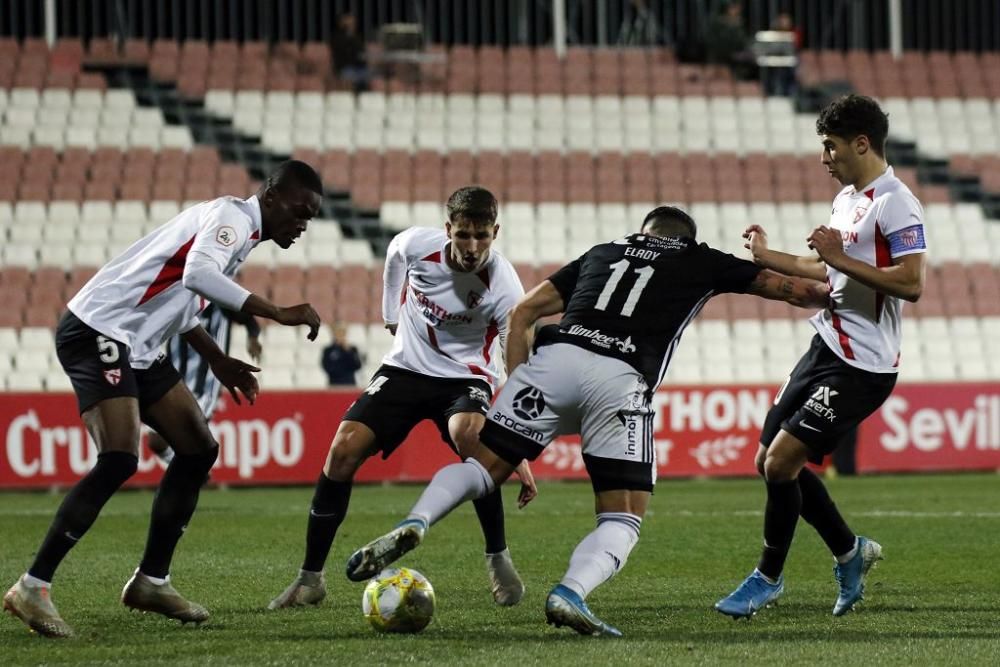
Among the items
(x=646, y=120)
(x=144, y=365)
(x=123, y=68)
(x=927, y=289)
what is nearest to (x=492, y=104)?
(x=646, y=120)

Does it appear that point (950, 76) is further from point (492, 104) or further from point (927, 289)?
point (492, 104)

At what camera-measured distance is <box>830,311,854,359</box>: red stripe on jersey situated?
6602mm

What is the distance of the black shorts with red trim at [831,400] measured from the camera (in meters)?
6.59

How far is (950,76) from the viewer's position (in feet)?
87.8

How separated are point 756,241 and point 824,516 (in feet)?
4.66

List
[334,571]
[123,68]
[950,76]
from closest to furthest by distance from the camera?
[334,571], [123,68], [950,76]

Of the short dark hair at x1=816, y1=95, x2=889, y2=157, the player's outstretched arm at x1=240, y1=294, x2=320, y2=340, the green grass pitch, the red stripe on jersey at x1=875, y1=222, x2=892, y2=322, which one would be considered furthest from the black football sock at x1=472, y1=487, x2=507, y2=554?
the short dark hair at x1=816, y1=95, x2=889, y2=157

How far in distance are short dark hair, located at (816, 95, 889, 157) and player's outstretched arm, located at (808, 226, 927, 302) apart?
1.70ft

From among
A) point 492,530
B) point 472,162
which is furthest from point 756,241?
point 472,162

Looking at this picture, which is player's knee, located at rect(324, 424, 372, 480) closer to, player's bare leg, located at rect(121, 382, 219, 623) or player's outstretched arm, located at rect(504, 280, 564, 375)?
player's bare leg, located at rect(121, 382, 219, 623)

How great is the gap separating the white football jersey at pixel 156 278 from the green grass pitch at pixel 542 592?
1195mm

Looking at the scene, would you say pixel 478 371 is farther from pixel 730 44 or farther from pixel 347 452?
pixel 730 44

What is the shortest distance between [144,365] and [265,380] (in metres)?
12.7

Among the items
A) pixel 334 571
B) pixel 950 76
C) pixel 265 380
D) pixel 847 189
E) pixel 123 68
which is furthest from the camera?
pixel 950 76
